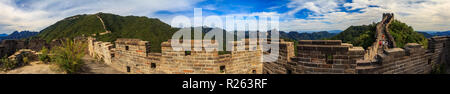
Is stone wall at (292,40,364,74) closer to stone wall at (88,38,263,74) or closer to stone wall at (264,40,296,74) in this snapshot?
stone wall at (264,40,296,74)

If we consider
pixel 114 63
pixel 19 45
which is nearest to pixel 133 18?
pixel 19 45

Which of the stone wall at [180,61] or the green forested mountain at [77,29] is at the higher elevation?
the green forested mountain at [77,29]

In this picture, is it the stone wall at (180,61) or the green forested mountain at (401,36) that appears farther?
the green forested mountain at (401,36)

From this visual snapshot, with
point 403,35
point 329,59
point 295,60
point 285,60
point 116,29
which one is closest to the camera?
point 329,59

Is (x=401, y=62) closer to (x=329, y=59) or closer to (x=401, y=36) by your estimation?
(x=329, y=59)

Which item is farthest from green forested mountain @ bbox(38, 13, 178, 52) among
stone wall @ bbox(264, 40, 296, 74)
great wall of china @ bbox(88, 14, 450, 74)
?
stone wall @ bbox(264, 40, 296, 74)

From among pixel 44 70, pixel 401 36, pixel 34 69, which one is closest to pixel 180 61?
A: pixel 44 70

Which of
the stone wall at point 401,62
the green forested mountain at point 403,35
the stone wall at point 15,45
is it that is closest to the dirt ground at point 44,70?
the stone wall at point 15,45

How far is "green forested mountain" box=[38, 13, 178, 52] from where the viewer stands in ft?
216

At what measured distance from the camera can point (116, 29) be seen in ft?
257

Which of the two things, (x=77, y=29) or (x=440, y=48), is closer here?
(x=440, y=48)

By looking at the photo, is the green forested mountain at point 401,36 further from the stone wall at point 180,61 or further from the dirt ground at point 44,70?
the dirt ground at point 44,70

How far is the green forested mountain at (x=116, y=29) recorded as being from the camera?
65.7 meters

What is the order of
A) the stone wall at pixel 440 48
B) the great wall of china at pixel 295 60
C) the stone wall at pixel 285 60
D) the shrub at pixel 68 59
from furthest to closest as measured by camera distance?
the shrub at pixel 68 59
the stone wall at pixel 440 48
the stone wall at pixel 285 60
the great wall of china at pixel 295 60
